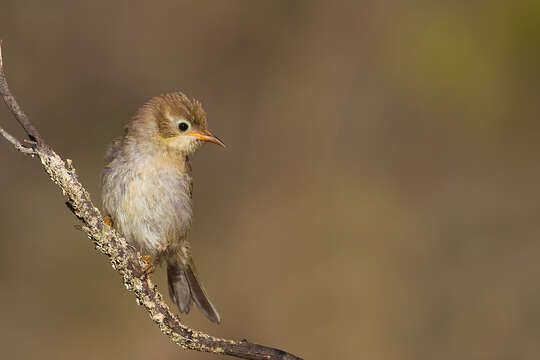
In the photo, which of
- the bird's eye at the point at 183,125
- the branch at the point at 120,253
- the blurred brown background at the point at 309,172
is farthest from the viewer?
the blurred brown background at the point at 309,172

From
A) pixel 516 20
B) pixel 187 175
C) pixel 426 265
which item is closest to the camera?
pixel 187 175

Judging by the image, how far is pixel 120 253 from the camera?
114 inches

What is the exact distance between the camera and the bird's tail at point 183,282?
186 inches

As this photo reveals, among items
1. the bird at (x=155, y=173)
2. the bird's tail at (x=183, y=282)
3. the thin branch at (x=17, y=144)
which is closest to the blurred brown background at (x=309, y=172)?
the bird's tail at (x=183, y=282)

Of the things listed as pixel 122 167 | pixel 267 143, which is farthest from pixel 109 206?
pixel 267 143

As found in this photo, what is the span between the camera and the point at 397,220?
28.1 feet

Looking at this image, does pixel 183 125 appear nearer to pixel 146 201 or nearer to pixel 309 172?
pixel 146 201

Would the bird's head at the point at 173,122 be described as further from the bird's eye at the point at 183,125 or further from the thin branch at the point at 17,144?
Answer: the thin branch at the point at 17,144

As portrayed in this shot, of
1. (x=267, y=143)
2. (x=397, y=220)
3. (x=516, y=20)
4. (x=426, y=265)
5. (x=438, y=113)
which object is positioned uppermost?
(x=516, y=20)

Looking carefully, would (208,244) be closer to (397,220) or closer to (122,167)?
(397,220)

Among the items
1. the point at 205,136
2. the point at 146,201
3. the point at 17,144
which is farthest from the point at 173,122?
the point at 17,144

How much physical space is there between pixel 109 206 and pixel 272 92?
5437 mm

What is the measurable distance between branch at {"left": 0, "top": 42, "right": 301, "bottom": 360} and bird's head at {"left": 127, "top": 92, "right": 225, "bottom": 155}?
130 centimetres

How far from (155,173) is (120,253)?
1.24 meters
